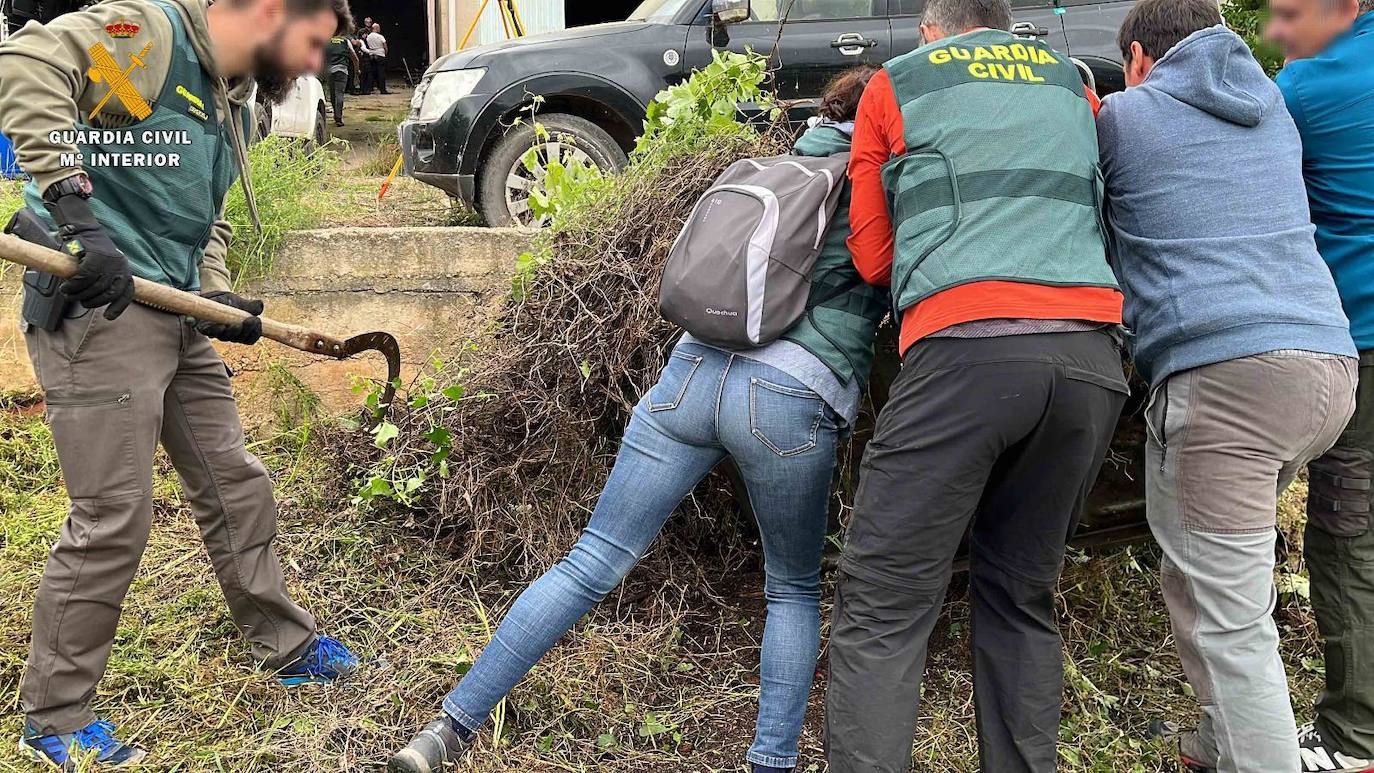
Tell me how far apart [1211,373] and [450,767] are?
2012 mm

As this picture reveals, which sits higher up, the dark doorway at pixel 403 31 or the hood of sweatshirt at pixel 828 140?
the hood of sweatshirt at pixel 828 140

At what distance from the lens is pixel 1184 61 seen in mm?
2453

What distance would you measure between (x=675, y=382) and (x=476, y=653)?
Result: 1153 millimetres

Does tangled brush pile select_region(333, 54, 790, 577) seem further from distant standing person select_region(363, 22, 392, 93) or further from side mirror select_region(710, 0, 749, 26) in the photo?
distant standing person select_region(363, 22, 392, 93)

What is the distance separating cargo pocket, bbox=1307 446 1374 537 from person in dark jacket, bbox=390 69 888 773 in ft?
3.87

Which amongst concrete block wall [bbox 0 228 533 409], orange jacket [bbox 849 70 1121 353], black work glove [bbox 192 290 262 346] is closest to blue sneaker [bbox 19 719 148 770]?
black work glove [bbox 192 290 262 346]

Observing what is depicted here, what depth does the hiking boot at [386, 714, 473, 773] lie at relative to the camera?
2.52 m

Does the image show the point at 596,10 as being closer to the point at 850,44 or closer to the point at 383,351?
the point at 850,44

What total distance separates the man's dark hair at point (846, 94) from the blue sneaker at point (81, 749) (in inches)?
93.3

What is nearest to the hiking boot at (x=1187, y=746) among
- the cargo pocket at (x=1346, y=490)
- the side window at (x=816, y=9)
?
the cargo pocket at (x=1346, y=490)

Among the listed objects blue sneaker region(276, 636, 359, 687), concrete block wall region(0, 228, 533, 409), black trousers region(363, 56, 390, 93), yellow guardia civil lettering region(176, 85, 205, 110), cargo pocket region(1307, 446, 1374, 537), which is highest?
yellow guardia civil lettering region(176, 85, 205, 110)

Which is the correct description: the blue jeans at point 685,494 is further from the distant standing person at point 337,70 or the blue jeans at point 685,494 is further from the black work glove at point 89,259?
the distant standing person at point 337,70

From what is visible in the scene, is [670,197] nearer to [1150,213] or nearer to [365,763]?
[1150,213]

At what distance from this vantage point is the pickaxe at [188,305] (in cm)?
238
